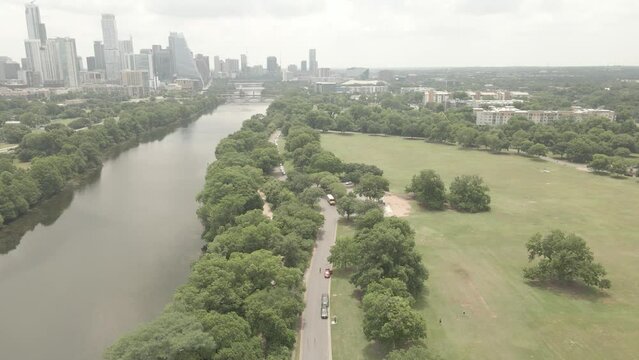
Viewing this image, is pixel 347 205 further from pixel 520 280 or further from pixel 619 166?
pixel 619 166

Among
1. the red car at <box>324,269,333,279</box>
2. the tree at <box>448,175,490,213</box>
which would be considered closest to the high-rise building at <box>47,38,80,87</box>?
the tree at <box>448,175,490,213</box>

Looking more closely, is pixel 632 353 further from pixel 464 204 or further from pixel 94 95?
Result: pixel 94 95

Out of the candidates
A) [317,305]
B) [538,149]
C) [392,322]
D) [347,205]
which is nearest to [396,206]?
[347,205]

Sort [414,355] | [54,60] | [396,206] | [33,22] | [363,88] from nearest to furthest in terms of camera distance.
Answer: [414,355]
[396,206]
[363,88]
[54,60]
[33,22]

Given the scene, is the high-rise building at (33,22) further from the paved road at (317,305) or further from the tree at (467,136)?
the paved road at (317,305)

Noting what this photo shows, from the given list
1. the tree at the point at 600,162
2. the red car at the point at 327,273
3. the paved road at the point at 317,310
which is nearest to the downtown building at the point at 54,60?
the paved road at the point at 317,310

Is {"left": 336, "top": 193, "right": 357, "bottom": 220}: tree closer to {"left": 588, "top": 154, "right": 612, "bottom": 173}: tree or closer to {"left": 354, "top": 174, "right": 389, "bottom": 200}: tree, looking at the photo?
{"left": 354, "top": 174, "right": 389, "bottom": 200}: tree
